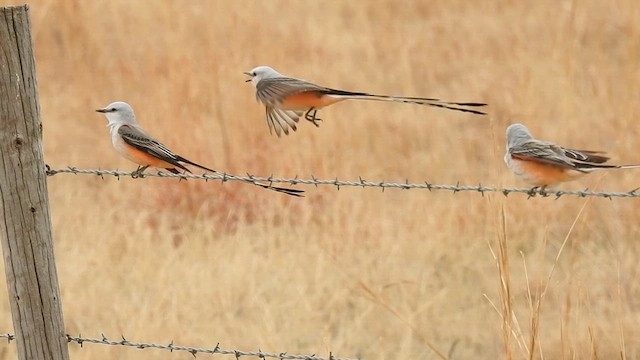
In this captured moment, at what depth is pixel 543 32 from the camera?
9195 mm

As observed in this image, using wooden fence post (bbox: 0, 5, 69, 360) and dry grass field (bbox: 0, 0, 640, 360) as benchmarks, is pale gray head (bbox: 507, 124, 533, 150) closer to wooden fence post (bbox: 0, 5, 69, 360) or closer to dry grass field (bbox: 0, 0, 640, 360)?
dry grass field (bbox: 0, 0, 640, 360)

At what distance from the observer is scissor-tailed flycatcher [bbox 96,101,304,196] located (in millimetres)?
4141

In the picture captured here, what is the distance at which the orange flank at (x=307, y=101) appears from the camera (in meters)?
3.57

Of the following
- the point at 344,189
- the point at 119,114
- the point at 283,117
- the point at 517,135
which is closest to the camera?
the point at 283,117

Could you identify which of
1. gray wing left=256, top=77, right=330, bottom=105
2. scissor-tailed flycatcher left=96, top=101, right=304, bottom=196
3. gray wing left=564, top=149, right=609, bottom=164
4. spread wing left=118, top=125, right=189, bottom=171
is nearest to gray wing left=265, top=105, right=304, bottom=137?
gray wing left=256, top=77, right=330, bottom=105

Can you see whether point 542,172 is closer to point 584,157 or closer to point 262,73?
point 584,157

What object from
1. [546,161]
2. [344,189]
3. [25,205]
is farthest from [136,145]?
[344,189]

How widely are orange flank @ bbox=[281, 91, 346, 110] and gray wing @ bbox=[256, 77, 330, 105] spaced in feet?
0.07

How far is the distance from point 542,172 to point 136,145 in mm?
1527

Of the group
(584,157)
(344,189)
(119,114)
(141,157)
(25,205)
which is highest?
(344,189)

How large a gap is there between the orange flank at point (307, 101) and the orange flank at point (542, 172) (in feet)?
2.47

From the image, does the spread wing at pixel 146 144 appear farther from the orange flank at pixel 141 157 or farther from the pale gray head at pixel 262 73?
the pale gray head at pixel 262 73

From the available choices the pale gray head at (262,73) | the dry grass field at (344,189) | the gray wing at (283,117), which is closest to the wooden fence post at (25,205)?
the gray wing at (283,117)

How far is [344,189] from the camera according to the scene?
23.1 feet
